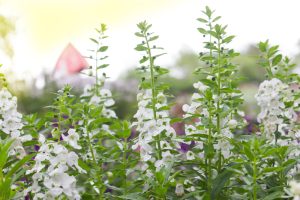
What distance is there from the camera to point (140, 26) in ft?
6.73

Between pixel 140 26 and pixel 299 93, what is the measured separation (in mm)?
627

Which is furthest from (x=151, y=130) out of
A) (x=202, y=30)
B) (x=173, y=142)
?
(x=202, y=30)

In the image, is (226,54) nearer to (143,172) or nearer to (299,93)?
(299,93)

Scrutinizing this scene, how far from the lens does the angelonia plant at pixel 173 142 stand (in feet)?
5.61

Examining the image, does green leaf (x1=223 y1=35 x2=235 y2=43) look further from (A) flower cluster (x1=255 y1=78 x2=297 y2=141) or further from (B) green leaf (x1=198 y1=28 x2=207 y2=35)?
(A) flower cluster (x1=255 y1=78 x2=297 y2=141)

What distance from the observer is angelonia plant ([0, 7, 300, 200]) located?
1.71 meters

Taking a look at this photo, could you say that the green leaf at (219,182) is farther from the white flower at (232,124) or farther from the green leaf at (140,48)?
the green leaf at (140,48)

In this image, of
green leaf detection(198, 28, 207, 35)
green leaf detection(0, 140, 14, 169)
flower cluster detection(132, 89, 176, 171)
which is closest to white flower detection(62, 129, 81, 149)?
green leaf detection(0, 140, 14, 169)

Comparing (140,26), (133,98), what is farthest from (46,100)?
(140,26)

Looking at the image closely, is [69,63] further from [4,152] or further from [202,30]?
[4,152]

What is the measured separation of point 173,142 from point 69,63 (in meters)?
7.19

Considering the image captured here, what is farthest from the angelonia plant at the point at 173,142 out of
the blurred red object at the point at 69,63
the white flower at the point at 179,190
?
the blurred red object at the point at 69,63

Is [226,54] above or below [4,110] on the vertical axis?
above

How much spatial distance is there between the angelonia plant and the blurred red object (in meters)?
6.68
